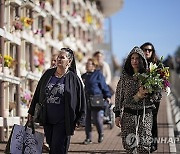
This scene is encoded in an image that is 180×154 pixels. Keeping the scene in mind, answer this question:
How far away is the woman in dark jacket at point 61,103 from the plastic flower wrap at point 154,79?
3.27 feet

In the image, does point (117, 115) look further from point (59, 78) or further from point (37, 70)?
point (37, 70)

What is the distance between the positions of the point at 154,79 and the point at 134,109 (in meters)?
0.52

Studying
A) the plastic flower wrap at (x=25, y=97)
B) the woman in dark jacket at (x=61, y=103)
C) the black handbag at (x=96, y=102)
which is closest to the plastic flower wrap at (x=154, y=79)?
the woman in dark jacket at (x=61, y=103)

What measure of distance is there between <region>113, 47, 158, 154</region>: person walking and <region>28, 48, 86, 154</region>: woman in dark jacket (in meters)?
0.61

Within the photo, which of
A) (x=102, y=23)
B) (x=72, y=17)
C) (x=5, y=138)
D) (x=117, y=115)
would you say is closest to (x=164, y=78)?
(x=117, y=115)

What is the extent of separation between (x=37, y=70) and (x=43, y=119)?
10.5 metres

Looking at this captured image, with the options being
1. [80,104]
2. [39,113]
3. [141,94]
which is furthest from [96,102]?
[141,94]

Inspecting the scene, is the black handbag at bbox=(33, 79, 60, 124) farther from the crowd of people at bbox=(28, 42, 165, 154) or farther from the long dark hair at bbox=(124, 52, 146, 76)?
the long dark hair at bbox=(124, 52, 146, 76)

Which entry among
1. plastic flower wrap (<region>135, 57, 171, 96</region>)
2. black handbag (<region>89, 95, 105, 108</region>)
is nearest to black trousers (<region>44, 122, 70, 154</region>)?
plastic flower wrap (<region>135, 57, 171, 96</region>)

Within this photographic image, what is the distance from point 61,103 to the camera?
7.44 m

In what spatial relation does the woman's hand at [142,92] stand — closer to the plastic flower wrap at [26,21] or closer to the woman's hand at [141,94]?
the woman's hand at [141,94]

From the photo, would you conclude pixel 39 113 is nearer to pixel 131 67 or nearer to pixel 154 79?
pixel 131 67

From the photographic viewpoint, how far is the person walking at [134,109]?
725cm

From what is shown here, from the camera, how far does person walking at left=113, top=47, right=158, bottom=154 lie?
7.25 metres
